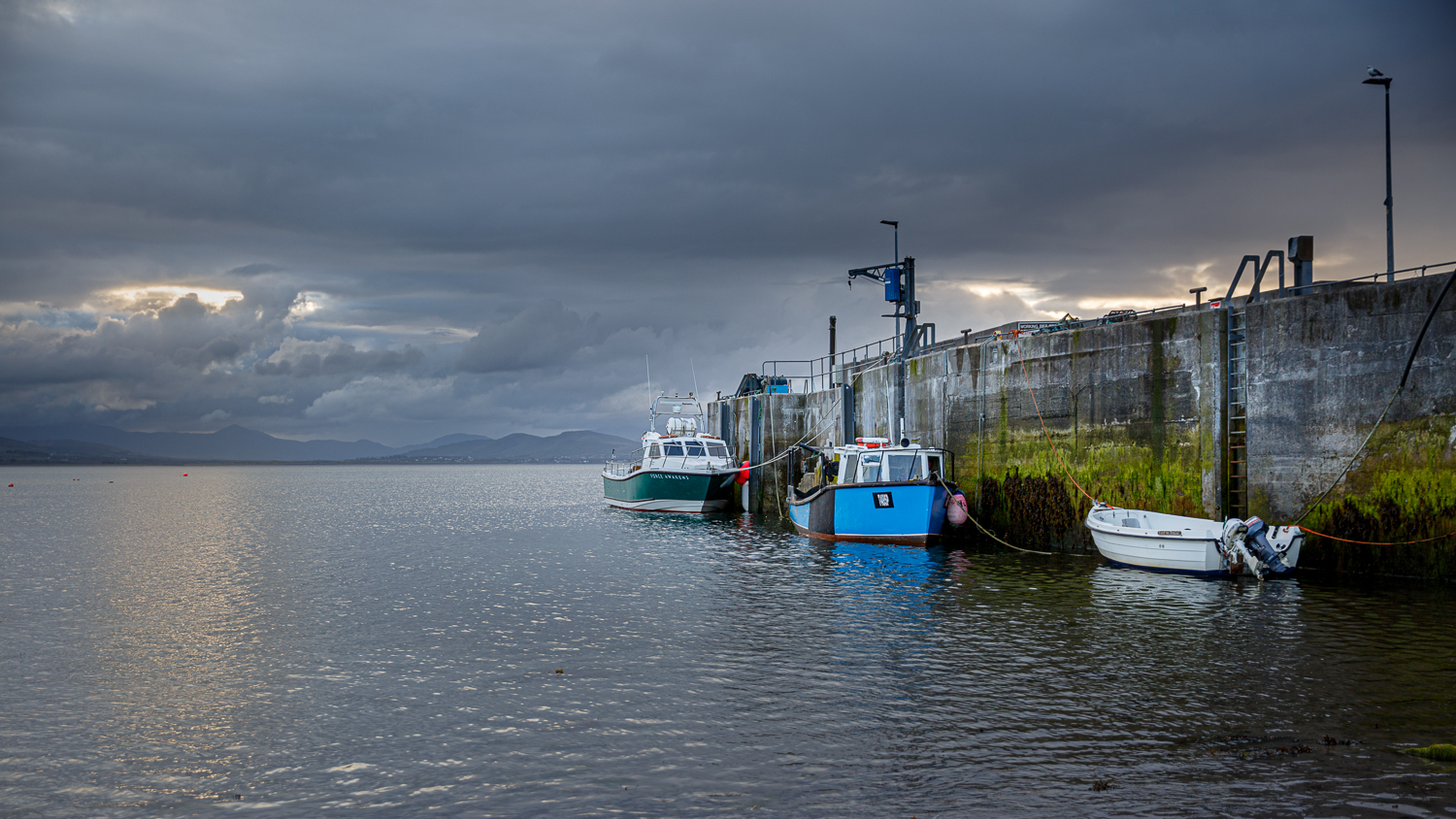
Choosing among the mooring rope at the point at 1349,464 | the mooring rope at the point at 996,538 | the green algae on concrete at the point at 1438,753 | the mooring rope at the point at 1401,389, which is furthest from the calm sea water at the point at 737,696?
the mooring rope at the point at 996,538

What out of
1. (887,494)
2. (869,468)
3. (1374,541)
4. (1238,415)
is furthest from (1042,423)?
(1374,541)

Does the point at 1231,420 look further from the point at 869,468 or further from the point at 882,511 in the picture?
the point at 869,468

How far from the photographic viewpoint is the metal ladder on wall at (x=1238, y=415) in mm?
21422

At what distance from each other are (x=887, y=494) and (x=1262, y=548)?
34.9ft

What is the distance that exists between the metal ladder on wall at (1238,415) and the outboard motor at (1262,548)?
4.38ft

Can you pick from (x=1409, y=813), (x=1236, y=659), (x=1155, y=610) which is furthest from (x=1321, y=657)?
(x=1409, y=813)

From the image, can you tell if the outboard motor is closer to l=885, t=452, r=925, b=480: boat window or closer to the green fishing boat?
l=885, t=452, r=925, b=480: boat window

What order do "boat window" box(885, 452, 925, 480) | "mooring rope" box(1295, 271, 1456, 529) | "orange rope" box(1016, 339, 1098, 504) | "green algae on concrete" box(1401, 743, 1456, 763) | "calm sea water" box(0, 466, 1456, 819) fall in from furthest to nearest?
1. "boat window" box(885, 452, 925, 480)
2. "orange rope" box(1016, 339, 1098, 504)
3. "mooring rope" box(1295, 271, 1456, 529)
4. "green algae on concrete" box(1401, 743, 1456, 763)
5. "calm sea water" box(0, 466, 1456, 819)

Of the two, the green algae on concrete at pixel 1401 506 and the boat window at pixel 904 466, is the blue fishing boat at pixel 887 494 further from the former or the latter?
the green algae on concrete at pixel 1401 506

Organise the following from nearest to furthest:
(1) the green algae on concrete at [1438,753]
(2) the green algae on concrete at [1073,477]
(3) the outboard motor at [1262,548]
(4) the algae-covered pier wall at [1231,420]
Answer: (1) the green algae on concrete at [1438,753] < (4) the algae-covered pier wall at [1231,420] < (3) the outboard motor at [1262,548] < (2) the green algae on concrete at [1073,477]

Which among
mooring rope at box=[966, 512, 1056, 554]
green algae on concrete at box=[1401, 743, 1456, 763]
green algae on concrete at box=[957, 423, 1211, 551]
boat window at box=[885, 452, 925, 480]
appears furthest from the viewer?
boat window at box=[885, 452, 925, 480]

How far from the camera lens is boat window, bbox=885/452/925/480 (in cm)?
2836

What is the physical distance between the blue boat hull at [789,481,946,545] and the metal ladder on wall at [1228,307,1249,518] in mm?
8172

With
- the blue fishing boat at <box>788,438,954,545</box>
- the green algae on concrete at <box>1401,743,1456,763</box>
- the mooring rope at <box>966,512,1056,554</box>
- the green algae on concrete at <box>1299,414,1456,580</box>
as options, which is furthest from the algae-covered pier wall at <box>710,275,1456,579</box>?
the green algae on concrete at <box>1401,743,1456,763</box>
